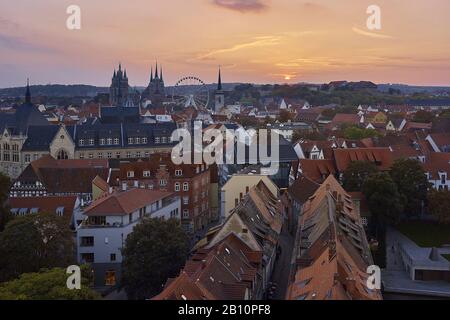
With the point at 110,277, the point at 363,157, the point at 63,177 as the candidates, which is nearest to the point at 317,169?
the point at 363,157

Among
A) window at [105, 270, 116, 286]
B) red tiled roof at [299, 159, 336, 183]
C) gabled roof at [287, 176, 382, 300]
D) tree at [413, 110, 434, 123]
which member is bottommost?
window at [105, 270, 116, 286]

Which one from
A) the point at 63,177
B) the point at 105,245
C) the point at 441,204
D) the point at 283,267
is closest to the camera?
the point at 105,245

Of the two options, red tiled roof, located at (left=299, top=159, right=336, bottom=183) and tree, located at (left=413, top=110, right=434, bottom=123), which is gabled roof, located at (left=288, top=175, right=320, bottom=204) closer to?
red tiled roof, located at (left=299, top=159, right=336, bottom=183)

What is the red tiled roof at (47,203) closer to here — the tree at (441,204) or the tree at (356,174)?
the tree at (356,174)

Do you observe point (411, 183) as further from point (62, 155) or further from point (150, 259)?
point (62, 155)

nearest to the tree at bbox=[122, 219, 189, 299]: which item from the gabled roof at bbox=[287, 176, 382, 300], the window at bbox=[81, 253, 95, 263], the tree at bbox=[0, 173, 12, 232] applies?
the window at bbox=[81, 253, 95, 263]
